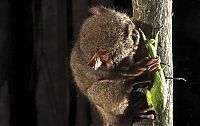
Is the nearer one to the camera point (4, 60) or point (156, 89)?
point (156, 89)

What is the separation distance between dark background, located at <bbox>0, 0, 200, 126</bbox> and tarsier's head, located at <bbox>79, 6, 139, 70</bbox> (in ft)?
5.77

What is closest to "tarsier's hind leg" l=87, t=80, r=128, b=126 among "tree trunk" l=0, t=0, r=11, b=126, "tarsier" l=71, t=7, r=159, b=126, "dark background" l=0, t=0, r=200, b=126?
"tarsier" l=71, t=7, r=159, b=126

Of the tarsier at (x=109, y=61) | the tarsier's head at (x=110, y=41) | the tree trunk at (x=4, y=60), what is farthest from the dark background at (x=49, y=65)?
the tarsier's head at (x=110, y=41)

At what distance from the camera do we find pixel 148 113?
2.09 metres

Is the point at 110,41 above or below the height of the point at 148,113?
above

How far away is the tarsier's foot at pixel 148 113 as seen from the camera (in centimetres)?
207

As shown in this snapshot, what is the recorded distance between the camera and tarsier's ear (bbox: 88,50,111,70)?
1995 millimetres

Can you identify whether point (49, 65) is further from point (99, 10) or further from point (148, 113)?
point (148, 113)

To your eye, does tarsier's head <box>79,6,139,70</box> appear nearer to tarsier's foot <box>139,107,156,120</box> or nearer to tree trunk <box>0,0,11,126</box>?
tarsier's foot <box>139,107,156,120</box>

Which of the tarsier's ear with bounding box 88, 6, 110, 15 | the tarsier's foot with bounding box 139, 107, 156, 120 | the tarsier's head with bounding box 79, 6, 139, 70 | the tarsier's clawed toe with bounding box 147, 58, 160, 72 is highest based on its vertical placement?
the tarsier's ear with bounding box 88, 6, 110, 15

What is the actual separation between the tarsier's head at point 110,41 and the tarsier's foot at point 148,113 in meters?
0.19

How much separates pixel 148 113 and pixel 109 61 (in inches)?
8.5

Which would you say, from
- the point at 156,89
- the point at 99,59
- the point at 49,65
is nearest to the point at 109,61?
the point at 99,59

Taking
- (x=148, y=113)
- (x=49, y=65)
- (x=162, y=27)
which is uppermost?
(x=162, y=27)
